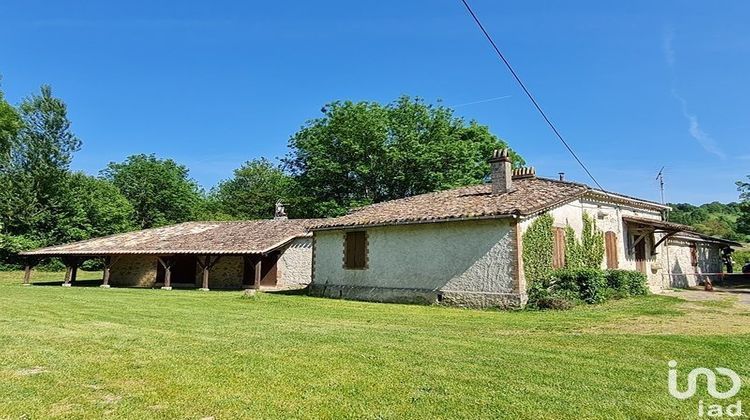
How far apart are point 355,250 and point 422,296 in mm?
3500

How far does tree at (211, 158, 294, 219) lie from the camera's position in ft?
173

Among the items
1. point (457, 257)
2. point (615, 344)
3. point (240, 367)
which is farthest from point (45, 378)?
point (457, 257)

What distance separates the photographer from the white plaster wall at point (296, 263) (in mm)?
23812

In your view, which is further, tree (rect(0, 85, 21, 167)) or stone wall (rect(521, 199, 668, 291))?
tree (rect(0, 85, 21, 167))

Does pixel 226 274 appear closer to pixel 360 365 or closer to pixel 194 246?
pixel 194 246

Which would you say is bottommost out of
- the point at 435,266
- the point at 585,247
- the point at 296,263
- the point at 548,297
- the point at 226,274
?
the point at 548,297

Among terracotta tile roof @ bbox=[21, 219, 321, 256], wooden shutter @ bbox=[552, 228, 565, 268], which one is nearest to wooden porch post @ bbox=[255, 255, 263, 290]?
terracotta tile roof @ bbox=[21, 219, 321, 256]

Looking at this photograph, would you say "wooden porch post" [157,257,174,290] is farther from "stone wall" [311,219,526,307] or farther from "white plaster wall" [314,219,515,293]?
"white plaster wall" [314,219,515,293]

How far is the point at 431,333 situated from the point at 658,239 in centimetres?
1550

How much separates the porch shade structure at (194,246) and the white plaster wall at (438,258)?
6.19 meters

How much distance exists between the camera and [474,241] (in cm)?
1329

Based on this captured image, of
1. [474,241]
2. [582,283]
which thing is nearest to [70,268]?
[474,241]

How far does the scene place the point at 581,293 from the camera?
12672 mm

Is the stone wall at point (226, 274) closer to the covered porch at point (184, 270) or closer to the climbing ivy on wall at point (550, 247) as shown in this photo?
the covered porch at point (184, 270)
